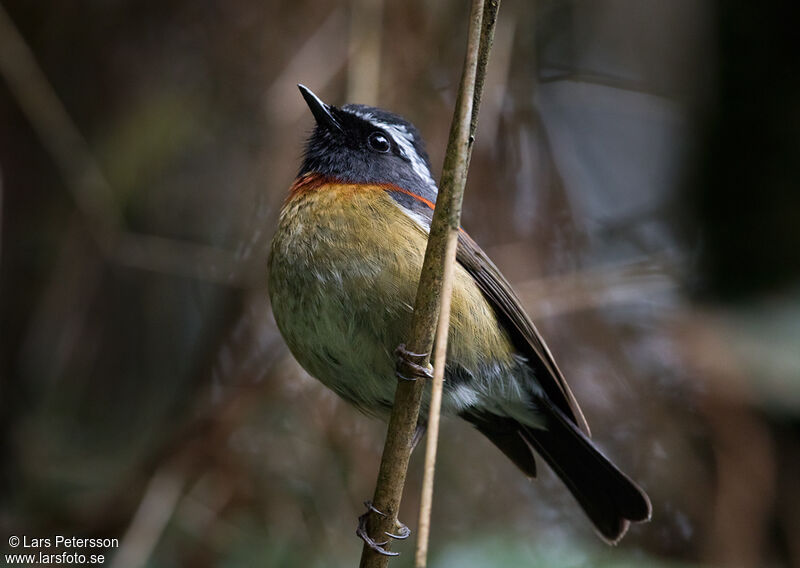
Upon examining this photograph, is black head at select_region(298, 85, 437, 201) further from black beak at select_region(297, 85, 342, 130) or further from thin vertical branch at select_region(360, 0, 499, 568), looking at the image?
thin vertical branch at select_region(360, 0, 499, 568)

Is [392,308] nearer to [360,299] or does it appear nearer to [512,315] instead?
[360,299]

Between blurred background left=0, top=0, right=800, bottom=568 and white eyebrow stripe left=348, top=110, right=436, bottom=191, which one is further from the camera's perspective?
blurred background left=0, top=0, right=800, bottom=568

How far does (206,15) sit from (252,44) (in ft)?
1.26

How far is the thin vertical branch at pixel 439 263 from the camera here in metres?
1.83

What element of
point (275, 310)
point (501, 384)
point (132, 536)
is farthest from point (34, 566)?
point (501, 384)

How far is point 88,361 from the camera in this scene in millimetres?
4758

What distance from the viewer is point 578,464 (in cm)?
337

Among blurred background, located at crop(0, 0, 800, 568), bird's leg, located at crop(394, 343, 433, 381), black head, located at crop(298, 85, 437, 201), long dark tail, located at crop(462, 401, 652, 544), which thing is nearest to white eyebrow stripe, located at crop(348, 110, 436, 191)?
black head, located at crop(298, 85, 437, 201)

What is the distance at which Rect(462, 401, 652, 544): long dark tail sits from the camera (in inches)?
127

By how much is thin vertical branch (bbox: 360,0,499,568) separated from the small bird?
683mm

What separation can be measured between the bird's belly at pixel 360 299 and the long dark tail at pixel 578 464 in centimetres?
38

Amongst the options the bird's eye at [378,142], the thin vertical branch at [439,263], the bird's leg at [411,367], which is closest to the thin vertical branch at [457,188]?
the thin vertical branch at [439,263]

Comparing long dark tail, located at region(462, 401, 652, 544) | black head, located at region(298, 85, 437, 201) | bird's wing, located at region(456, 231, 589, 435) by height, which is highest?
black head, located at region(298, 85, 437, 201)

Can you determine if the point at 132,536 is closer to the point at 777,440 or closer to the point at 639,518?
the point at 639,518
